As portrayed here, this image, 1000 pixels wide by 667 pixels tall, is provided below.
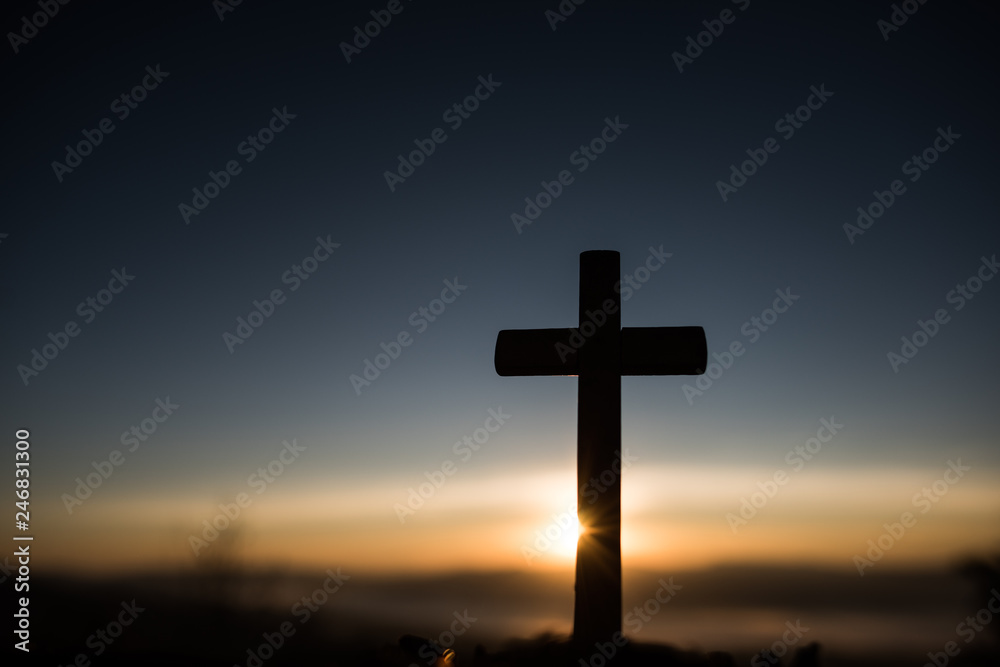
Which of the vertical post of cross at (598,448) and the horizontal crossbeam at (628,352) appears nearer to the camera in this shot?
the vertical post of cross at (598,448)

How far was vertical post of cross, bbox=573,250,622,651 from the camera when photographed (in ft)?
19.5

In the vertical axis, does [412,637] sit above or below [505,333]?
below

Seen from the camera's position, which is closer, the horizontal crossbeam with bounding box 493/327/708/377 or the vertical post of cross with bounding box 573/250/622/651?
the vertical post of cross with bounding box 573/250/622/651

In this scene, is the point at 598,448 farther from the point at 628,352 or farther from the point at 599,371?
the point at 628,352

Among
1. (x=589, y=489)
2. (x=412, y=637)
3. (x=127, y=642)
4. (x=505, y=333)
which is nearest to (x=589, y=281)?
(x=505, y=333)

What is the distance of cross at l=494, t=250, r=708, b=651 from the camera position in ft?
19.5

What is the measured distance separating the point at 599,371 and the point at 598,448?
0.60 metres

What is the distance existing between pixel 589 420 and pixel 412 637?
7.35 feet

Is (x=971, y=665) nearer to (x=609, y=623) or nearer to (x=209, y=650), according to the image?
(x=609, y=623)

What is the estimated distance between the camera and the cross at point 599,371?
596 centimetres

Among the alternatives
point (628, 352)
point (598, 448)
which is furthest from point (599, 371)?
point (598, 448)

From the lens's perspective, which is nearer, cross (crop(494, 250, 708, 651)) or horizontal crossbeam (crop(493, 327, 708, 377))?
cross (crop(494, 250, 708, 651))

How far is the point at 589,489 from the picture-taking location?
6.02 metres

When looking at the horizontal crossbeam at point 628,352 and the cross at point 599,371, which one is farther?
the horizontal crossbeam at point 628,352
